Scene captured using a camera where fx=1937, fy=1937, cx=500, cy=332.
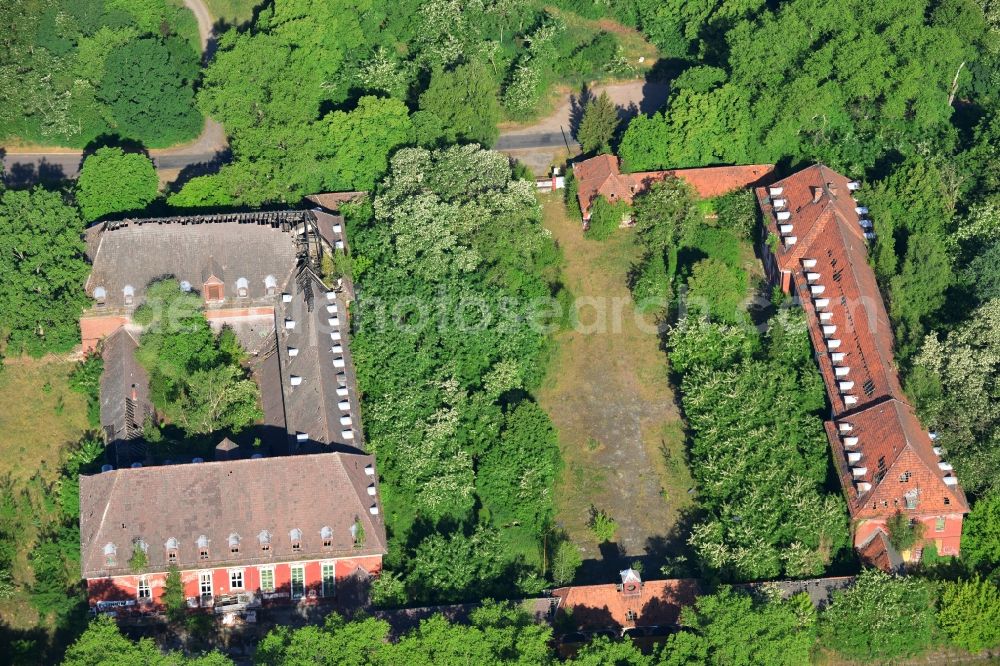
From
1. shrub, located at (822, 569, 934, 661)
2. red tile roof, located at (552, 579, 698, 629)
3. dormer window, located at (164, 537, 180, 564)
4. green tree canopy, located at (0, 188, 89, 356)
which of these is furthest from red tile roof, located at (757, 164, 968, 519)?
green tree canopy, located at (0, 188, 89, 356)

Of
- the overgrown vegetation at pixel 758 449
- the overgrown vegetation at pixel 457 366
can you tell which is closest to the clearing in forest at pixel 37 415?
the overgrown vegetation at pixel 457 366

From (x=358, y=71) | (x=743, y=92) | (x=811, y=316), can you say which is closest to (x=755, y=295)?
(x=811, y=316)

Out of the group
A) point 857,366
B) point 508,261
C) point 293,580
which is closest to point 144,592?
point 293,580

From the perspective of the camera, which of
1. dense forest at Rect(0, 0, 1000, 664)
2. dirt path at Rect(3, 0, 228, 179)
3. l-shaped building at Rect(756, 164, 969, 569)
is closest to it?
dense forest at Rect(0, 0, 1000, 664)

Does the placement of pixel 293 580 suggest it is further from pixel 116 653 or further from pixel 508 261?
pixel 508 261

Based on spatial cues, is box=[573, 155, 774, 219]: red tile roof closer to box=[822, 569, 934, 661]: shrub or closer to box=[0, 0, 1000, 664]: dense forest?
box=[0, 0, 1000, 664]: dense forest
